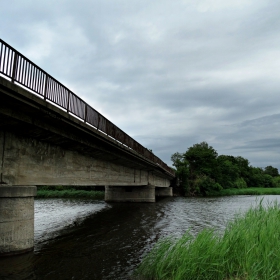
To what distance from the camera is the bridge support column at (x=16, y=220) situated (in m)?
8.72

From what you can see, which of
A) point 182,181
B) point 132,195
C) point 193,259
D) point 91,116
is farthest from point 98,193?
point 193,259

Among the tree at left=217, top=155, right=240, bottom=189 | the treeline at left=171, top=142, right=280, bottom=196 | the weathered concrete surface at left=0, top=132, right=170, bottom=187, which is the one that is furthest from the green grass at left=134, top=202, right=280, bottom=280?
the tree at left=217, top=155, right=240, bottom=189

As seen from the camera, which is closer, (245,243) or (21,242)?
(245,243)

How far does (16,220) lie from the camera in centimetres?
900

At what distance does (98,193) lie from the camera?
48.7 meters

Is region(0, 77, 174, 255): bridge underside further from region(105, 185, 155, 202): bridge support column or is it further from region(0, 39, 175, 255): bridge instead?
region(105, 185, 155, 202): bridge support column

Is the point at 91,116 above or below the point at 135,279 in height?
above

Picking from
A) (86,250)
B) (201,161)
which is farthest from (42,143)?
(201,161)

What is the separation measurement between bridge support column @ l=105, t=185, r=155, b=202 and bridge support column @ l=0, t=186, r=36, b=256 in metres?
25.9

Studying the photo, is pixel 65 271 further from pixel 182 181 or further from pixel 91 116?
pixel 182 181

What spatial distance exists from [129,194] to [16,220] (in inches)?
1068

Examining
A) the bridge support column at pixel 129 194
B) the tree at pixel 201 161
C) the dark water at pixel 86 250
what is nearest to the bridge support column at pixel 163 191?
the tree at pixel 201 161

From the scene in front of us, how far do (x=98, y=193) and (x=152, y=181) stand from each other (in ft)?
49.3

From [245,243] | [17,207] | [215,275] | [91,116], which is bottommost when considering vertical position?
[215,275]
